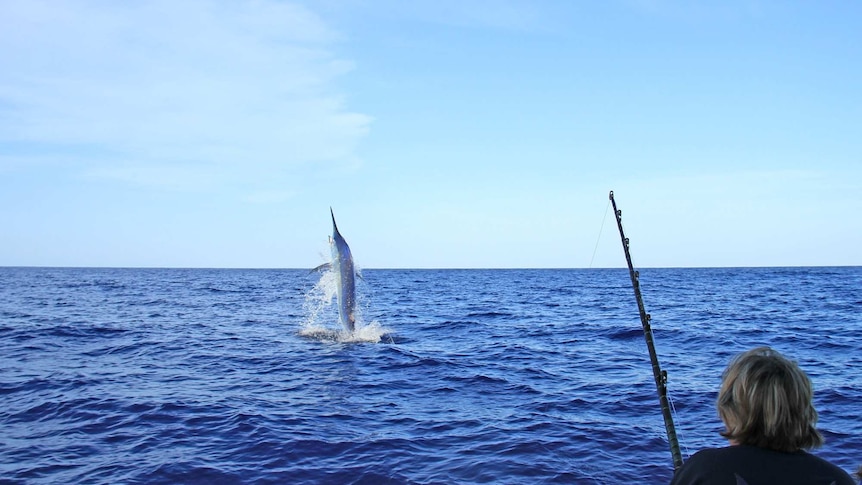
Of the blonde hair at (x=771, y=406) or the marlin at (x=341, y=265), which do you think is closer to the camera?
the blonde hair at (x=771, y=406)

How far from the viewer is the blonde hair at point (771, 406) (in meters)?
2.71

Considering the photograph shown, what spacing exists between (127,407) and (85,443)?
2.11 meters

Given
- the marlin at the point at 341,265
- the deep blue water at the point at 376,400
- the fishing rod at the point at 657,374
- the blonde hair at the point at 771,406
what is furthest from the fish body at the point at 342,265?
the blonde hair at the point at 771,406

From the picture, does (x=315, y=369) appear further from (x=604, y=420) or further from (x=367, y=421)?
(x=604, y=420)

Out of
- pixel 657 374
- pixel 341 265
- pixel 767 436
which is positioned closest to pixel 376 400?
pixel 341 265

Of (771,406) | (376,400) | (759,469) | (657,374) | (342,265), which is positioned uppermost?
(342,265)

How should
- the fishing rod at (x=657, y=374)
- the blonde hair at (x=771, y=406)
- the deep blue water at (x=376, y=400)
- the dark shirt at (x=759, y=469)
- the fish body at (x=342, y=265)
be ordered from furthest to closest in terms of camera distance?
the fish body at (x=342, y=265)
the deep blue water at (x=376, y=400)
the fishing rod at (x=657, y=374)
the blonde hair at (x=771, y=406)
the dark shirt at (x=759, y=469)

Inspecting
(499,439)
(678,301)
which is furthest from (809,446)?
(678,301)

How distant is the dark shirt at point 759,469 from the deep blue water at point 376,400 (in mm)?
5374

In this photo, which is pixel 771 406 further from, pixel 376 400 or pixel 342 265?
pixel 342 265

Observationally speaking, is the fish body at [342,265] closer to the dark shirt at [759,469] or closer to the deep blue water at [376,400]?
the deep blue water at [376,400]

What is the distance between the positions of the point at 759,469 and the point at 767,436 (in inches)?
6.3

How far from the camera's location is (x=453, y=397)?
12.3 metres

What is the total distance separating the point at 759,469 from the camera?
264cm
